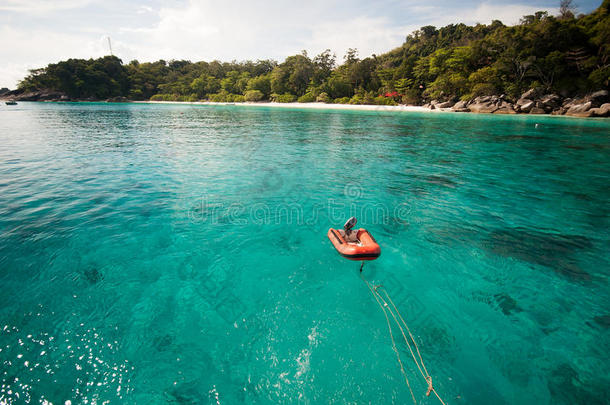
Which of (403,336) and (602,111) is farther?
(602,111)

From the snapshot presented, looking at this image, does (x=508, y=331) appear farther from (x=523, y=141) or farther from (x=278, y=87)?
(x=278, y=87)

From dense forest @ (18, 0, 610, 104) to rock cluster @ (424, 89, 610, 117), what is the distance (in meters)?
1.91

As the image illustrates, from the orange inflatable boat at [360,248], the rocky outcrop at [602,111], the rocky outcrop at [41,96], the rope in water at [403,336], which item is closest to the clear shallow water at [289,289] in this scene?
the rope in water at [403,336]

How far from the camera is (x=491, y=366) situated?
4434 mm

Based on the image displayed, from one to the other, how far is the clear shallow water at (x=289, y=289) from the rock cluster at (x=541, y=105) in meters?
50.2

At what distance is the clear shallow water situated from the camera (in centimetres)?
413

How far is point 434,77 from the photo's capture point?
6988 centimetres

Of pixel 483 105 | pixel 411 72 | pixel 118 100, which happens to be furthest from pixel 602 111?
pixel 118 100

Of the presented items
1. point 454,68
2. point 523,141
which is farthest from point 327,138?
point 454,68

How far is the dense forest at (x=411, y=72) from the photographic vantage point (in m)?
50.2

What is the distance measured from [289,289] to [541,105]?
67.7 m

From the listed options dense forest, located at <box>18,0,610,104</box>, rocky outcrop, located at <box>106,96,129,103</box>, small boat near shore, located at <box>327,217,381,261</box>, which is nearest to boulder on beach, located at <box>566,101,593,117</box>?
dense forest, located at <box>18,0,610,104</box>

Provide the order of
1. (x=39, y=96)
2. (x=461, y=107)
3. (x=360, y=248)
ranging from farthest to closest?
(x=39, y=96)
(x=461, y=107)
(x=360, y=248)

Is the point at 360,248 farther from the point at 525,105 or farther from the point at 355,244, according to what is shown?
the point at 525,105
